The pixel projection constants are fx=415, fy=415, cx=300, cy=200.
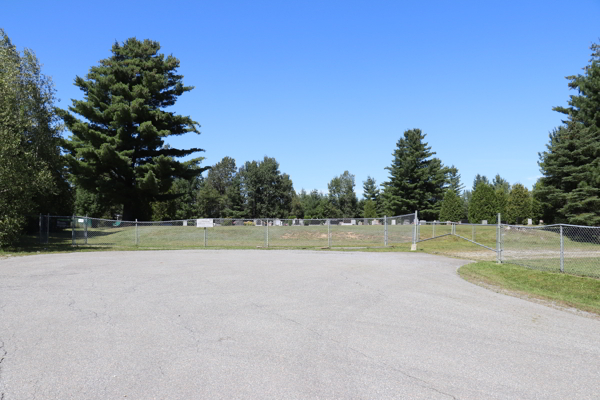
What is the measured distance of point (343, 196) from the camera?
95000mm

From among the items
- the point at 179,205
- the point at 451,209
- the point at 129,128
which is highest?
the point at 129,128

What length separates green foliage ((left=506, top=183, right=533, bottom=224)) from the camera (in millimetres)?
67000

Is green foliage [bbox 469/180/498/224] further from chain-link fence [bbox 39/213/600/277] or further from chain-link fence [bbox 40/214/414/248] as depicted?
chain-link fence [bbox 40/214/414/248]

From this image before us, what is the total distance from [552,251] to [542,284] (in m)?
10.2

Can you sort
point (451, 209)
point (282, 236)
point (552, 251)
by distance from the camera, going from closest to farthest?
point (552, 251) < point (282, 236) < point (451, 209)

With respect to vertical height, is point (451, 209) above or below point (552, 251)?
above

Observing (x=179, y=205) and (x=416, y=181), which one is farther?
(x=179, y=205)

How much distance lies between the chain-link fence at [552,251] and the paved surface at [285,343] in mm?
5972

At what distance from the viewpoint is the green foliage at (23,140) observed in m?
20.2

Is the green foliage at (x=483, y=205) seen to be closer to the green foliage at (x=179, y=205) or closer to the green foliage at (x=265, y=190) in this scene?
the green foliage at (x=265, y=190)

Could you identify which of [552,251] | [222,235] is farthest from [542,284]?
[222,235]

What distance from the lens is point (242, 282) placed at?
1039 centimetres

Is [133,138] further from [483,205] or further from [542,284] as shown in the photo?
[483,205]

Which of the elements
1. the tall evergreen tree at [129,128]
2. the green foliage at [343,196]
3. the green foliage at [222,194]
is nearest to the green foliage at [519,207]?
the green foliage at [343,196]
